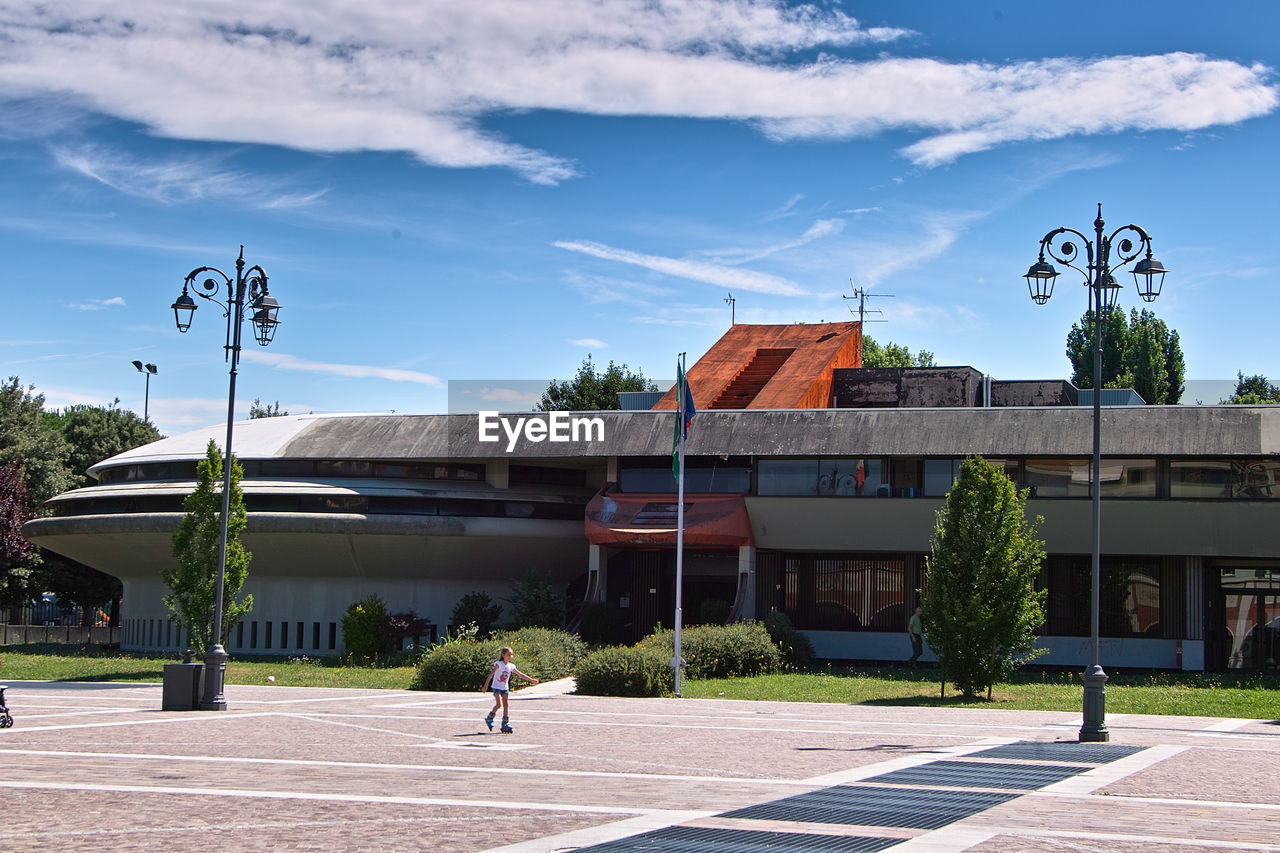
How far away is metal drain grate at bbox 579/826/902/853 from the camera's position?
32.9ft

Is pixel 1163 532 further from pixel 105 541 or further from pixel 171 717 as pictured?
pixel 105 541

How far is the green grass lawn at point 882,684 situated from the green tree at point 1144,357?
6208 cm

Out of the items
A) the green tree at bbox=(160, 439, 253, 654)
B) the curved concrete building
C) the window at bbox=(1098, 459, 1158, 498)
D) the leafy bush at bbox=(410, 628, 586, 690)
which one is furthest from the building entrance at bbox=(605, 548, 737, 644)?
the green tree at bbox=(160, 439, 253, 654)

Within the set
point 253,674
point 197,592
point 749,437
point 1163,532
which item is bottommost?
point 253,674

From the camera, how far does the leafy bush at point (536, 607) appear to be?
123 ft

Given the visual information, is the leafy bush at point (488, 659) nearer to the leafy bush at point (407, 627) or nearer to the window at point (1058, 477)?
the leafy bush at point (407, 627)

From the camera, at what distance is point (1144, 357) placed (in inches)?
3661

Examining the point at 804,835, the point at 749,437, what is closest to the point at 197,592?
the point at 749,437

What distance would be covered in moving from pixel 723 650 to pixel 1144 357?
70.7 metres

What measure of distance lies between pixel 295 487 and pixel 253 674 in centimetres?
794

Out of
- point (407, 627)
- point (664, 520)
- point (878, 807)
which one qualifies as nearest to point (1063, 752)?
point (878, 807)

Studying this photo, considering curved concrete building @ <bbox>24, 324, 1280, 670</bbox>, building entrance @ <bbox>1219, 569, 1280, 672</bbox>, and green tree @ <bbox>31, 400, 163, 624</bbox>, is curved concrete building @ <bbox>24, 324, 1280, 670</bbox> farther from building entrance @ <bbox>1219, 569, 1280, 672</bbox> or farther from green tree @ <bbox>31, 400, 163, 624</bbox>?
green tree @ <bbox>31, 400, 163, 624</bbox>

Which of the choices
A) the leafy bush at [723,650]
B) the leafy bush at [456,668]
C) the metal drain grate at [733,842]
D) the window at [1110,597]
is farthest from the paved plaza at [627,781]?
the window at [1110,597]

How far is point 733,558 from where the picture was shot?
41062 millimetres
